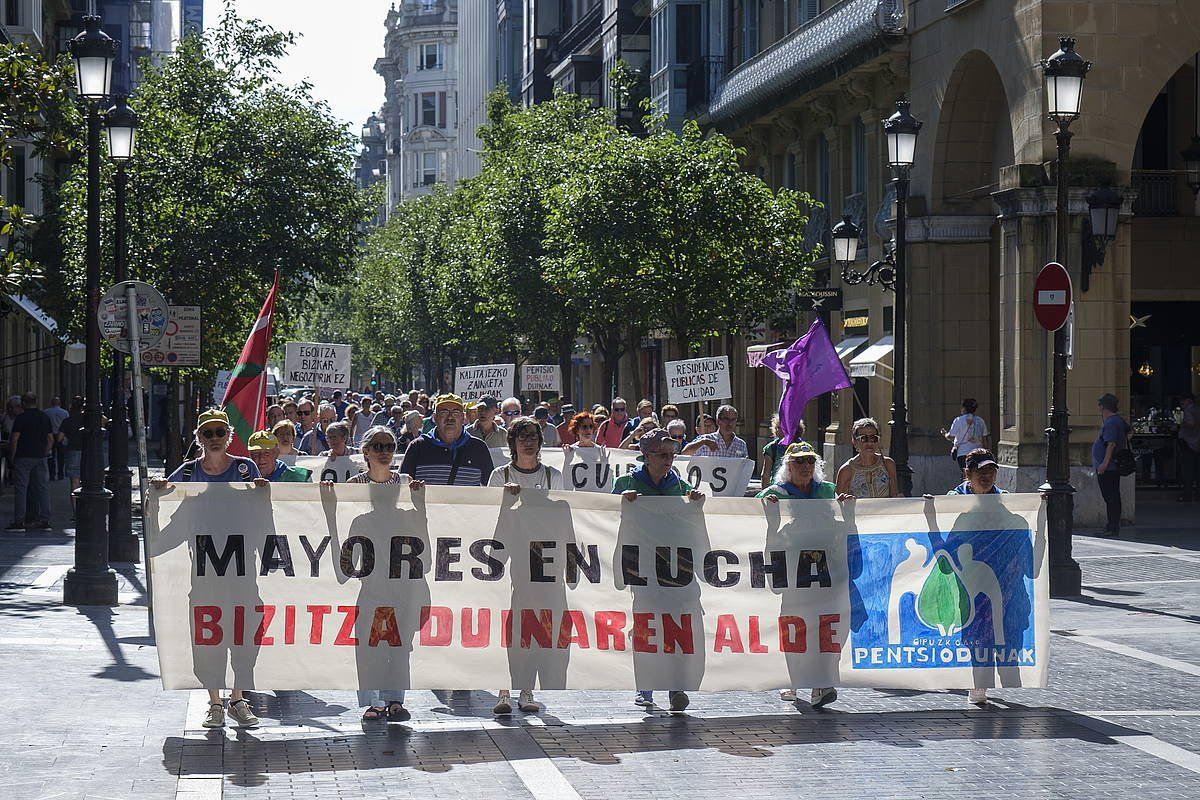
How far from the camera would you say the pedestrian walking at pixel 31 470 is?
24.2 metres

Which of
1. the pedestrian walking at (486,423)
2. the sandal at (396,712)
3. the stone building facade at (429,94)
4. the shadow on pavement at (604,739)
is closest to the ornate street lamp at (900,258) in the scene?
the pedestrian walking at (486,423)

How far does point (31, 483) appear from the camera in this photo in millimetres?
24312

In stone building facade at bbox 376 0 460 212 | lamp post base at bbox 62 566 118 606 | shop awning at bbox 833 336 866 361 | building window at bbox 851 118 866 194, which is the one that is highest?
stone building facade at bbox 376 0 460 212

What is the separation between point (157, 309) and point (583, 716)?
7828 mm

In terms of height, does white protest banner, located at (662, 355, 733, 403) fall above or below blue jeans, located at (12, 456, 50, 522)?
above

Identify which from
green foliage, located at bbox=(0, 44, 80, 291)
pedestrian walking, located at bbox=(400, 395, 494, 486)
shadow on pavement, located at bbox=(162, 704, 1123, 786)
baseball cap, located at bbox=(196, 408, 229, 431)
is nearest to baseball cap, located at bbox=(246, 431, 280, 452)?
baseball cap, located at bbox=(196, 408, 229, 431)

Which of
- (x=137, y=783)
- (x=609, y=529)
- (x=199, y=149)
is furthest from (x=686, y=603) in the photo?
(x=199, y=149)

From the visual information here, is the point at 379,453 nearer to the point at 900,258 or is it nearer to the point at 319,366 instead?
the point at 900,258

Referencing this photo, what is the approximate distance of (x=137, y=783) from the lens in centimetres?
844

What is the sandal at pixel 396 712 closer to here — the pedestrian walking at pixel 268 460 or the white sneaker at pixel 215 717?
the white sneaker at pixel 215 717

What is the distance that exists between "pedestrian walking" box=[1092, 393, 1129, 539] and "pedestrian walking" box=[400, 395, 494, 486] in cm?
1275

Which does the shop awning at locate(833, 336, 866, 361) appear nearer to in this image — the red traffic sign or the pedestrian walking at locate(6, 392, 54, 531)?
the pedestrian walking at locate(6, 392, 54, 531)

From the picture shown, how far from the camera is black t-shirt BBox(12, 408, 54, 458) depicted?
24156mm

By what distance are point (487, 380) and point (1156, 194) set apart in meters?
12.0
